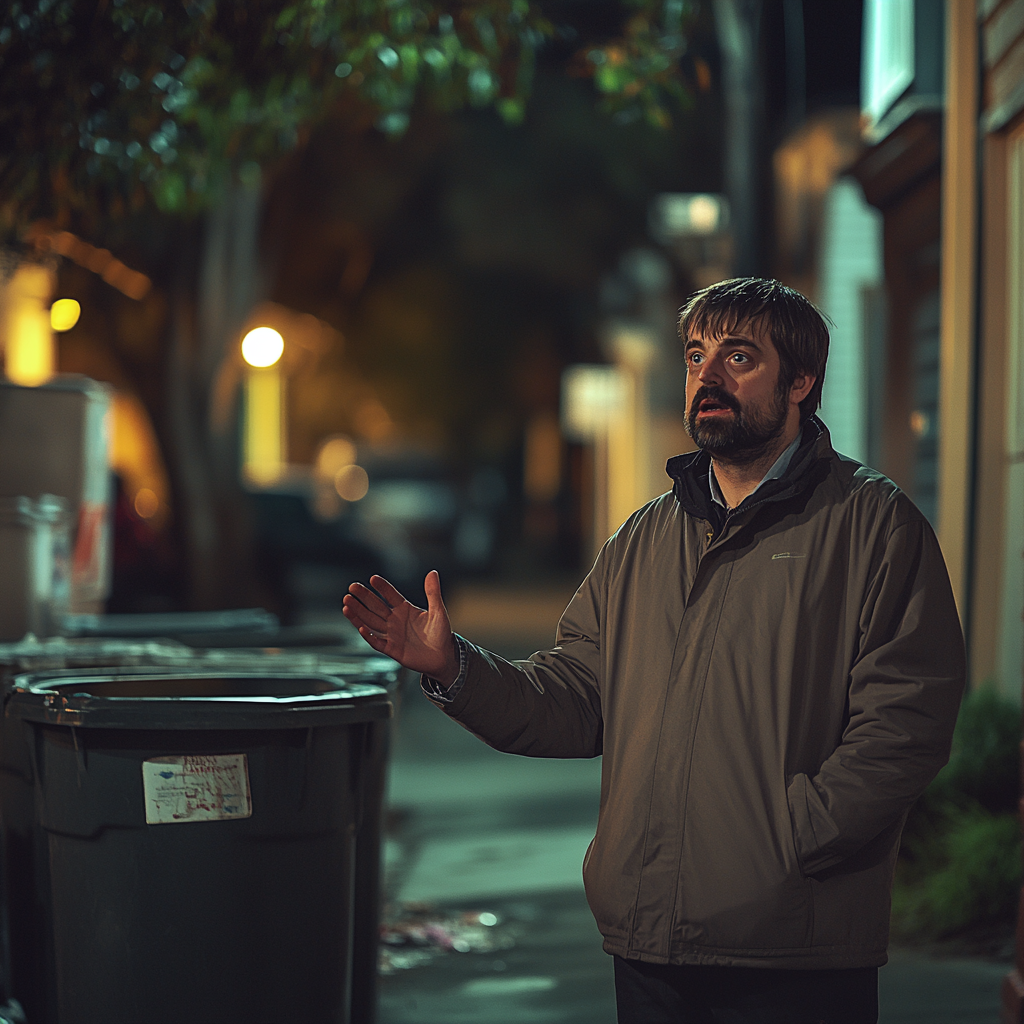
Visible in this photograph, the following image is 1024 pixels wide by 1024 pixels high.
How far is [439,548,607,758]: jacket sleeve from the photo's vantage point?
2.91m

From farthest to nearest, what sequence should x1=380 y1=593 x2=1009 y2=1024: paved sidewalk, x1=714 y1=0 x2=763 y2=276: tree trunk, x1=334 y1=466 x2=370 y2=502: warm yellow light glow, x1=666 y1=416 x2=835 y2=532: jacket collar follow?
x1=334 y1=466 x2=370 y2=502: warm yellow light glow
x1=714 y1=0 x2=763 y2=276: tree trunk
x1=380 y1=593 x2=1009 y2=1024: paved sidewalk
x1=666 y1=416 x2=835 y2=532: jacket collar

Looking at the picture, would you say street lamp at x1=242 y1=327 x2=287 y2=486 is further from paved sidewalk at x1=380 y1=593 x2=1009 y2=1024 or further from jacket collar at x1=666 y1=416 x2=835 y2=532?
jacket collar at x1=666 y1=416 x2=835 y2=532

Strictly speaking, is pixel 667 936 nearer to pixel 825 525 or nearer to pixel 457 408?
pixel 825 525

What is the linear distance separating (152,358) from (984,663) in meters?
10.2

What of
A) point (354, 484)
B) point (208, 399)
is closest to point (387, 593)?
point (208, 399)

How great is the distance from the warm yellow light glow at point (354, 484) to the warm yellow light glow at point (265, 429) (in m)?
10.0

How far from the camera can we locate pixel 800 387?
282 centimetres

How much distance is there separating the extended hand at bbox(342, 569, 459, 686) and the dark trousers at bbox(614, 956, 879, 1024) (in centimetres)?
65

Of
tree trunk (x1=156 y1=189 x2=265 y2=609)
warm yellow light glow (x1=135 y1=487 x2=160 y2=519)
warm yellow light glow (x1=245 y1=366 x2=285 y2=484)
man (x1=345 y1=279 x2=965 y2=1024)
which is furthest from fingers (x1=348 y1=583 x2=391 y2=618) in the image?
warm yellow light glow (x1=245 y1=366 x2=285 y2=484)

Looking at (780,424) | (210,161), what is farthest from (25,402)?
(780,424)

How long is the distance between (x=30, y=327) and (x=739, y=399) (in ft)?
42.3

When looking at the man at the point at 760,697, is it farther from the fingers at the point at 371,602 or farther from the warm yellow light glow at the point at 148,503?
the warm yellow light glow at the point at 148,503

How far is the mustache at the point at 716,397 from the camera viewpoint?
2758 millimetres

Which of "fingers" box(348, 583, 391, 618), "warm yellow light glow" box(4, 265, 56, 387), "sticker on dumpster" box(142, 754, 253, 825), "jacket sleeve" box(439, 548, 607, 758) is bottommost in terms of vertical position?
"sticker on dumpster" box(142, 754, 253, 825)
